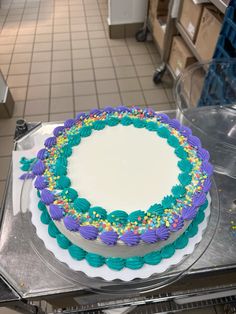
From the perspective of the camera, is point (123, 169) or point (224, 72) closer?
point (123, 169)

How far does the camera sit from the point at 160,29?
2838 mm

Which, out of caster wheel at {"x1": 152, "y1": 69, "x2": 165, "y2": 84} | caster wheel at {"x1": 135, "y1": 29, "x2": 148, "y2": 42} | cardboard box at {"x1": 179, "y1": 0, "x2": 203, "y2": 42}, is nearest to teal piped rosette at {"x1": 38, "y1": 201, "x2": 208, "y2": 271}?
cardboard box at {"x1": 179, "y1": 0, "x2": 203, "y2": 42}

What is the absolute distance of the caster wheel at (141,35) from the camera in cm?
342

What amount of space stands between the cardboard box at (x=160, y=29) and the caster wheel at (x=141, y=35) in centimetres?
39

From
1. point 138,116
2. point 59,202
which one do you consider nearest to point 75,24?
point 138,116

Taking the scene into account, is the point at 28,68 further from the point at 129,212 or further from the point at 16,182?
the point at 129,212

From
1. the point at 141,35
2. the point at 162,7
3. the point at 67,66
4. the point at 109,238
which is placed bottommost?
the point at 67,66

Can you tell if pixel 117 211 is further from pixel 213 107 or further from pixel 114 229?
pixel 213 107

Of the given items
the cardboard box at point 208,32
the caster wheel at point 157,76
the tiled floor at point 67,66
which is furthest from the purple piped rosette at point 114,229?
the caster wheel at point 157,76

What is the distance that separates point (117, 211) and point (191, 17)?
6.19 ft

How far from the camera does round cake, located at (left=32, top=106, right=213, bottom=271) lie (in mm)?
772

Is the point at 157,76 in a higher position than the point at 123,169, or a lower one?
lower

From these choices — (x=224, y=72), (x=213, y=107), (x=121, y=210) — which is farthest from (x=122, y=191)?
(x=224, y=72)

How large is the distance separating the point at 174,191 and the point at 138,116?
1.26 feet
